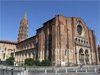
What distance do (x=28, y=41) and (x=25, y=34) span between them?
3339 centimetres

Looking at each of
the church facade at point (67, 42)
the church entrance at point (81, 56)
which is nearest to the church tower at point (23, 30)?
the church facade at point (67, 42)

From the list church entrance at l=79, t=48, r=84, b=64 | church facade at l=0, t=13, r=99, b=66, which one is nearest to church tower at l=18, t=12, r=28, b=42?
church facade at l=0, t=13, r=99, b=66

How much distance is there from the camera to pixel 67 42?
37312 mm

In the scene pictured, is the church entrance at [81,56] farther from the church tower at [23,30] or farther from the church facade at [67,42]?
the church tower at [23,30]

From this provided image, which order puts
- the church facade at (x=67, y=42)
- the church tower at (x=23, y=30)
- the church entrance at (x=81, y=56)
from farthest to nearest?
1. the church tower at (x=23, y=30)
2. the church entrance at (x=81, y=56)
3. the church facade at (x=67, y=42)

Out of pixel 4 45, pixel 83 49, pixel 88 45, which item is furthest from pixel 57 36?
pixel 4 45

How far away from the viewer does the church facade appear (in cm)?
3481

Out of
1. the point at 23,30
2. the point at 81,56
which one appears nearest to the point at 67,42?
the point at 81,56

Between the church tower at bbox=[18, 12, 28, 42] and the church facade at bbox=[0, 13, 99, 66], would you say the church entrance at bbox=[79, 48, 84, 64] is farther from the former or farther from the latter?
the church tower at bbox=[18, 12, 28, 42]

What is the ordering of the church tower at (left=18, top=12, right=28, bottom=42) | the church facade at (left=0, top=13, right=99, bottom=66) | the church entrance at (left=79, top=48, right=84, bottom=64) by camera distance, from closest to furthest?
the church facade at (left=0, top=13, right=99, bottom=66), the church entrance at (left=79, top=48, right=84, bottom=64), the church tower at (left=18, top=12, right=28, bottom=42)

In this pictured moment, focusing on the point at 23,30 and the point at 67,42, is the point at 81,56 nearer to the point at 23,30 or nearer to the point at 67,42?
the point at 67,42

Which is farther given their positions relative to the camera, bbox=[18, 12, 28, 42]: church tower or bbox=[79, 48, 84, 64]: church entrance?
bbox=[18, 12, 28, 42]: church tower

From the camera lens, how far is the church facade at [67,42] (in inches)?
1371

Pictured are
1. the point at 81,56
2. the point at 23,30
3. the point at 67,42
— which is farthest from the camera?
the point at 23,30
